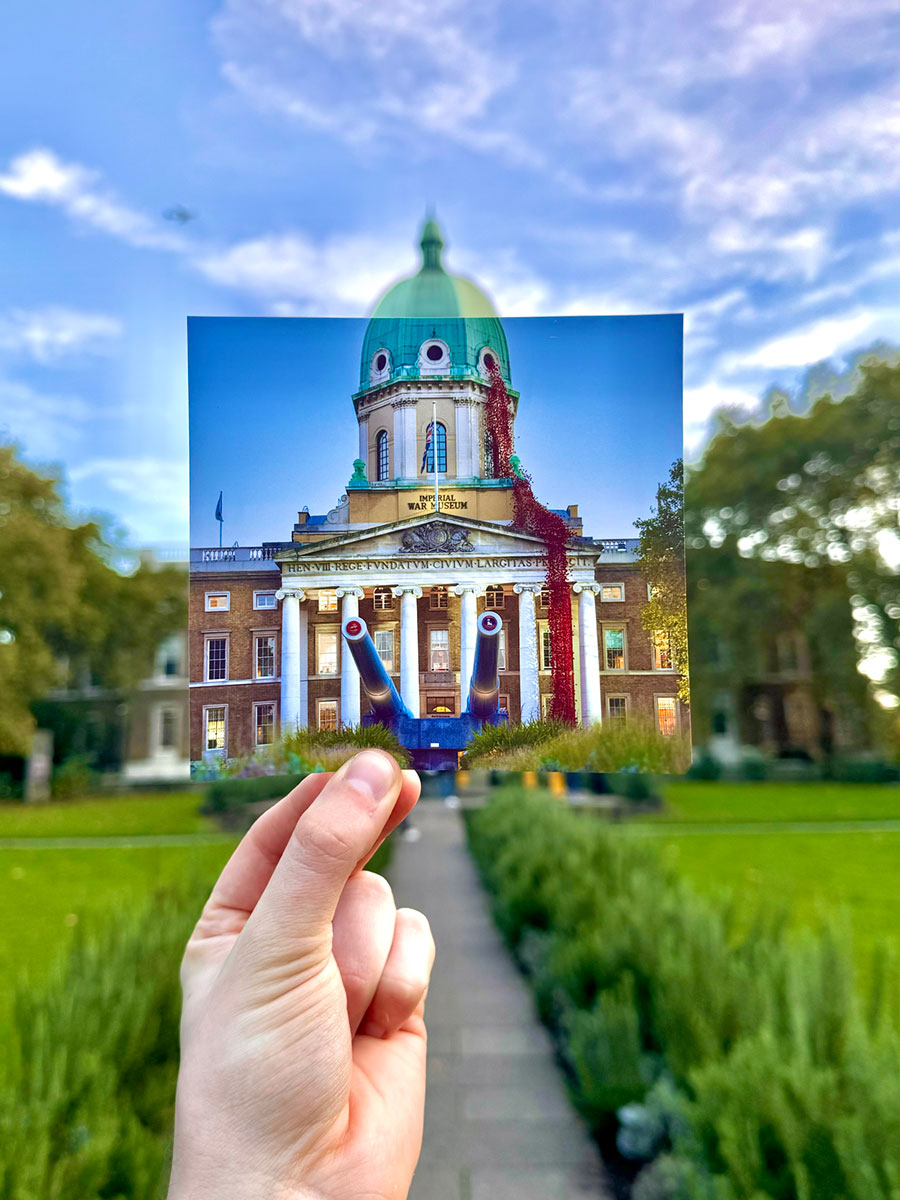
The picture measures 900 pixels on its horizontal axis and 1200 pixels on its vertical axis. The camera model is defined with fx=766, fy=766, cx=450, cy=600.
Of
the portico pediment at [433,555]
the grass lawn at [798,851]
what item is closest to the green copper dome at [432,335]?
the portico pediment at [433,555]

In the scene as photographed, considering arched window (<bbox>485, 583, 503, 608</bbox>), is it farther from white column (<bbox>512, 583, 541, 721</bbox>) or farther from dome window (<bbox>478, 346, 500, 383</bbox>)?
dome window (<bbox>478, 346, 500, 383</bbox>)

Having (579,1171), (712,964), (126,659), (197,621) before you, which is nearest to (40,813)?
(126,659)

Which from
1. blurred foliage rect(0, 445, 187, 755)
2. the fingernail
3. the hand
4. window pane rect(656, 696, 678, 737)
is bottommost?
the hand

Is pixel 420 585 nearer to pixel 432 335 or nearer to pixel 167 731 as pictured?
pixel 432 335

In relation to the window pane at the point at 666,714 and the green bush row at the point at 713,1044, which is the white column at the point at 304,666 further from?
the green bush row at the point at 713,1044

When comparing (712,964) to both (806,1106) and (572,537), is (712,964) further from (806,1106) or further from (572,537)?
(572,537)

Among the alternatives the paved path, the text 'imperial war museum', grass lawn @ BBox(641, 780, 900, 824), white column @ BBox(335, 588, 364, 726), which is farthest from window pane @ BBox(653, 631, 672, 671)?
grass lawn @ BBox(641, 780, 900, 824)
